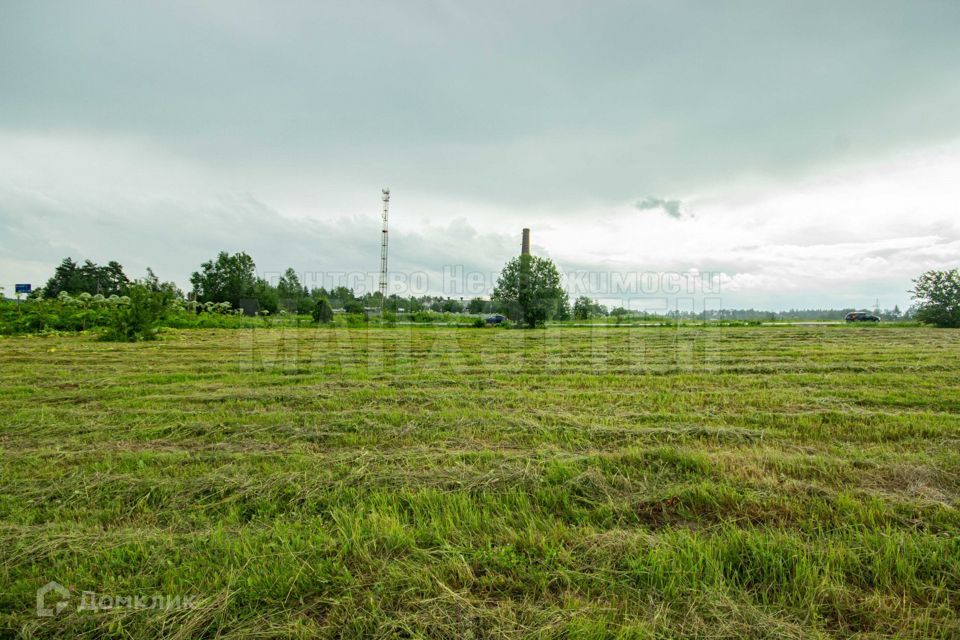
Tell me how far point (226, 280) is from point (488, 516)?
57.9 m

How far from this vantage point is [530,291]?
27.6 m

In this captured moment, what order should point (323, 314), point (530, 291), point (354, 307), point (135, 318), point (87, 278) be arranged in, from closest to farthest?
point (135, 318), point (530, 291), point (323, 314), point (354, 307), point (87, 278)

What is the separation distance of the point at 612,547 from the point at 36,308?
2765cm

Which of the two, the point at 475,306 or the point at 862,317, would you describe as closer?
the point at 475,306

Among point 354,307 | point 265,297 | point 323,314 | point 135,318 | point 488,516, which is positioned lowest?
point 488,516

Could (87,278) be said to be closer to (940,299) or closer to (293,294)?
(293,294)

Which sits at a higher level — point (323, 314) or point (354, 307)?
point (354, 307)

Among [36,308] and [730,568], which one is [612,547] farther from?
[36,308]

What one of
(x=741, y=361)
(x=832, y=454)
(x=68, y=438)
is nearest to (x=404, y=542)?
(x=832, y=454)

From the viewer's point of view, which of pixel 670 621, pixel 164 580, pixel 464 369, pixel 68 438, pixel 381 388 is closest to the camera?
pixel 670 621

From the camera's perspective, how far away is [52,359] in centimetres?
957

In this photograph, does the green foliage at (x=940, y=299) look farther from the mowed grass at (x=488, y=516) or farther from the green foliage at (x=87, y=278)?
the green foliage at (x=87, y=278)

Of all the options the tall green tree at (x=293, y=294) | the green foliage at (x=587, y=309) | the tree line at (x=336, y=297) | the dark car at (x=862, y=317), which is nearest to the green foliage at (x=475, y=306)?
the tree line at (x=336, y=297)

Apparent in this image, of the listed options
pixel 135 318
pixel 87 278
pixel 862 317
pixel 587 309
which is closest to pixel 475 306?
pixel 587 309
